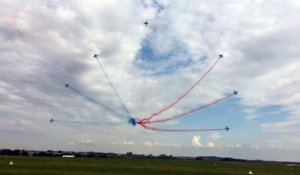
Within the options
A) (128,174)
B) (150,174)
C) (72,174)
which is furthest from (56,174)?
(150,174)

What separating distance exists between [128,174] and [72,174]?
1115cm

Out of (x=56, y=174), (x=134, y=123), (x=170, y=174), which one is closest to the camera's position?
(x=134, y=123)

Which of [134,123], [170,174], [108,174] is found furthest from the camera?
[170,174]

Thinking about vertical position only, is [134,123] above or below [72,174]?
above

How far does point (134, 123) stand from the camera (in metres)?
57.1

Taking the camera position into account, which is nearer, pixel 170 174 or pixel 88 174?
pixel 88 174

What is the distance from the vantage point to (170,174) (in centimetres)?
7950

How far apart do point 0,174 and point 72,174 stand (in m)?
12.2

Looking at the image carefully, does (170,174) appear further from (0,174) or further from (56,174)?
(0,174)

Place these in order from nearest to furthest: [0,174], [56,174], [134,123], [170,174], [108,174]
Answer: [134,123] < [0,174] < [56,174] < [108,174] < [170,174]

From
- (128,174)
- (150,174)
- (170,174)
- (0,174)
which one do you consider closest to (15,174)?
(0,174)

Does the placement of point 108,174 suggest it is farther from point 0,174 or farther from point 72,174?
point 0,174

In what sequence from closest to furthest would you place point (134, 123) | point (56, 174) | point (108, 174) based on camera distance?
point (134, 123)
point (56, 174)
point (108, 174)

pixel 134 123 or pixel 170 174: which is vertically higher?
pixel 134 123
